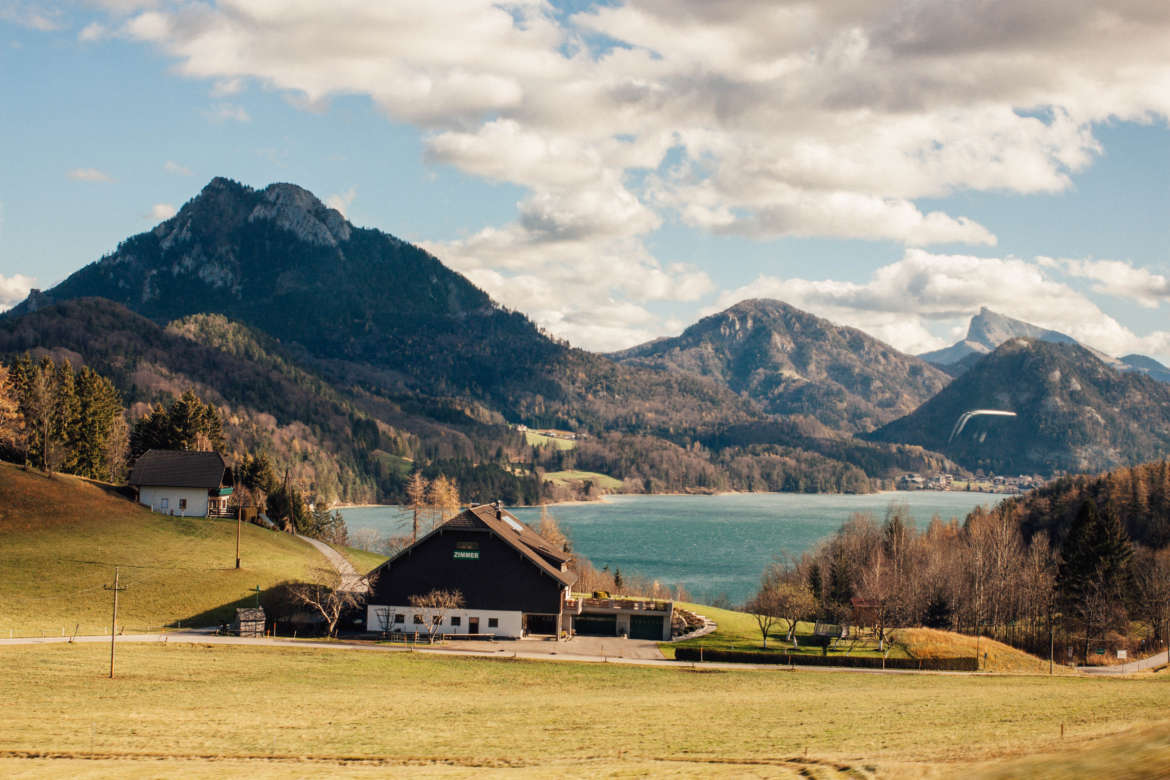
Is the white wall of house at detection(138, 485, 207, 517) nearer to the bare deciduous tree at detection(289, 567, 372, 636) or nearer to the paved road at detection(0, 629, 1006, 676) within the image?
the bare deciduous tree at detection(289, 567, 372, 636)

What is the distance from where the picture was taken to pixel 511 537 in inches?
2549

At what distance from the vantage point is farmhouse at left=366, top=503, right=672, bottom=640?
60406 mm

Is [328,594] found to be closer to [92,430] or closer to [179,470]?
[179,470]

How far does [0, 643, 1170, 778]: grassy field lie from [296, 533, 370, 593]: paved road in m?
18.3

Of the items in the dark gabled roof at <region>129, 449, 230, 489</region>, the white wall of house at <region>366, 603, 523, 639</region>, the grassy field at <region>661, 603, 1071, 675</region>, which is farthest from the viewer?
the dark gabled roof at <region>129, 449, 230, 489</region>

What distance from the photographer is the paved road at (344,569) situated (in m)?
65.1

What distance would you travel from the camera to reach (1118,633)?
74562mm

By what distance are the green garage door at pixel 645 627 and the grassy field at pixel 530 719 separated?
60.4 ft

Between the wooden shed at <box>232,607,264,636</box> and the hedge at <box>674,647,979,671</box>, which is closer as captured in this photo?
the hedge at <box>674,647,979,671</box>

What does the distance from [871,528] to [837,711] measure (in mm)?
83961

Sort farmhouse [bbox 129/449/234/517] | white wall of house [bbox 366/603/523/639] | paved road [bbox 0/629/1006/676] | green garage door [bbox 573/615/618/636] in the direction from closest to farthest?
1. paved road [bbox 0/629/1006/676]
2. white wall of house [bbox 366/603/523/639]
3. green garage door [bbox 573/615/618/636]
4. farmhouse [bbox 129/449/234/517]

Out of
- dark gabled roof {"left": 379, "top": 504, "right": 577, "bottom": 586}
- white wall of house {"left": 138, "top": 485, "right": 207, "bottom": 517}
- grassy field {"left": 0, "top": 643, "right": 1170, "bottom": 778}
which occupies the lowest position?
grassy field {"left": 0, "top": 643, "right": 1170, "bottom": 778}

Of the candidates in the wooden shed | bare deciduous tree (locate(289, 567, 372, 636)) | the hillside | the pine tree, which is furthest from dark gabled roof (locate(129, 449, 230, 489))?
the hillside

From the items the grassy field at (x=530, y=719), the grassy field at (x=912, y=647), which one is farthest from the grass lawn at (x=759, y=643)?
the grassy field at (x=530, y=719)
